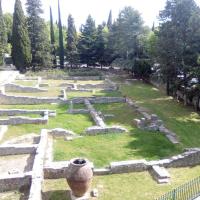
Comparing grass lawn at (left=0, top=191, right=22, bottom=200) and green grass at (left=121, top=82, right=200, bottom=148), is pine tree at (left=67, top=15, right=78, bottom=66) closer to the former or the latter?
green grass at (left=121, top=82, right=200, bottom=148)

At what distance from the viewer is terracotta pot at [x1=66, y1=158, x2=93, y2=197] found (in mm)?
11828

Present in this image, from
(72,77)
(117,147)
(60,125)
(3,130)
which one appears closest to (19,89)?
(72,77)

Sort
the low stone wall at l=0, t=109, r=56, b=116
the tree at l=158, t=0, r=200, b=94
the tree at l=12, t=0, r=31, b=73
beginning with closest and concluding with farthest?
1. the low stone wall at l=0, t=109, r=56, b=116
2. the tree at l=158, t=0, r=200, b=94
3. the tree at l=12, t=0, r=31, b=73

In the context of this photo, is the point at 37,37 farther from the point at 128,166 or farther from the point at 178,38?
the point at 128,166

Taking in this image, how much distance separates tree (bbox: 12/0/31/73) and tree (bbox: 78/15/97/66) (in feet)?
39.2

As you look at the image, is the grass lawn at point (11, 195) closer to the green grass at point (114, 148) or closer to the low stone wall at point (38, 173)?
the low stone wall at point (38, 173)

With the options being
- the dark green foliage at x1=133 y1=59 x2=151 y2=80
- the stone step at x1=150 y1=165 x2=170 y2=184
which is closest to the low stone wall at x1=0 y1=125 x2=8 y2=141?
the stone step at x1=150 y1=165 x2=170 y2=184

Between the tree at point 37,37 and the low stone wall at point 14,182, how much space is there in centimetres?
4013

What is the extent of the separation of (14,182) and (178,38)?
73.1ft

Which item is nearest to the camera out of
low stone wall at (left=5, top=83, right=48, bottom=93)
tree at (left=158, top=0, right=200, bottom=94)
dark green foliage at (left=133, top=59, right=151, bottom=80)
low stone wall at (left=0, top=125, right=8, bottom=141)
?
low stone wall at (left=0, top=125, right=8, bottom=141)

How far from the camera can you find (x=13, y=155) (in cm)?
1675

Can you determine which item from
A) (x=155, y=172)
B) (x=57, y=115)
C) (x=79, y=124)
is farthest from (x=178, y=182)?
(x=57, y=115)

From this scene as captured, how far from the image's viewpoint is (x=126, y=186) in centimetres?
1370

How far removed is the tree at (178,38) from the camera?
29.1 m
